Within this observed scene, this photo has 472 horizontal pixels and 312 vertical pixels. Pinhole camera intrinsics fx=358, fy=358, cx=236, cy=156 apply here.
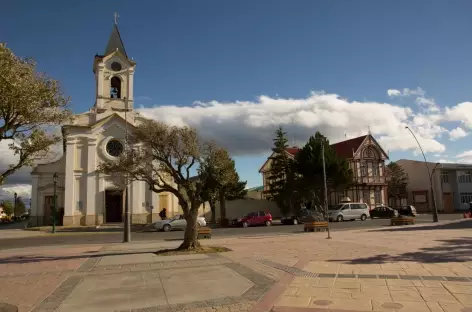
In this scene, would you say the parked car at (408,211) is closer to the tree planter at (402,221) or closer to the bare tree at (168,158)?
the tree planter at (402,221)

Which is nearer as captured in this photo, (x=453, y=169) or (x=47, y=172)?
(x=47, y=172)

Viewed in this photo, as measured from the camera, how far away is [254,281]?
870 centimetres

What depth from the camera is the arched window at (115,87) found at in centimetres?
4128

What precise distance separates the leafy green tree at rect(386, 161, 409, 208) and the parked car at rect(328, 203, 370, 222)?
1932cm

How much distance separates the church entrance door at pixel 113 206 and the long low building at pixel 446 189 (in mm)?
44037

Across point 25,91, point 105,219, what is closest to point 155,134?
point 25,91

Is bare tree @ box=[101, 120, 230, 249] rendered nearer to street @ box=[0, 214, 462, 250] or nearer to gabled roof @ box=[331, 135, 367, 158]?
street @ box=[0, 214, 462, 250]

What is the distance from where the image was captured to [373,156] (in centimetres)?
5153

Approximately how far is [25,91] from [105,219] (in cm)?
3140

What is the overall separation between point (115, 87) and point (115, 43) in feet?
19.0

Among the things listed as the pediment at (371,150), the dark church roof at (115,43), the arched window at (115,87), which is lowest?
the pediment at (371,150)

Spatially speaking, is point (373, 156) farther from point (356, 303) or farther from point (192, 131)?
point (356, 303)

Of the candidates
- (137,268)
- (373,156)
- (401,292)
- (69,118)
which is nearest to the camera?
(401,292)

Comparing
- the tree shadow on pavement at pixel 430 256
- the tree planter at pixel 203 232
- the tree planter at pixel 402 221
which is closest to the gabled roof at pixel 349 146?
the tree planter at pixel 402 221
